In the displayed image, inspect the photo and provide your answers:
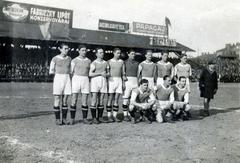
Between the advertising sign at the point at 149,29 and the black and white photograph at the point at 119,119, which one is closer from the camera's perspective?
the black and white photograph at the point at 119,119

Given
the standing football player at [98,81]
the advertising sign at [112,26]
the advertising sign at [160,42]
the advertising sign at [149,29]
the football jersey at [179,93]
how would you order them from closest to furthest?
the standing football player at [98,81] → the football jersey at [179,93] → the advertising sign at [160,42] → the advertising sign at [112,26] → the advertising sign at [149,29]

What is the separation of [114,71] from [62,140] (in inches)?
102

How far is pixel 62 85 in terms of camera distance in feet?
24.1

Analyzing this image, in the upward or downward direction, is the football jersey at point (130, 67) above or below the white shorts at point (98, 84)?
above

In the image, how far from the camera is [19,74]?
22156 millimetres

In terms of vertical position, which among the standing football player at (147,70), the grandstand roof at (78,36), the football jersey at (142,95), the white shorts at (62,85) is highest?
the grandstand roof at (78,36)

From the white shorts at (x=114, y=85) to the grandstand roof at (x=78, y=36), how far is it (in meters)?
15.8

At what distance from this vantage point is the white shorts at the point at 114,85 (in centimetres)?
800

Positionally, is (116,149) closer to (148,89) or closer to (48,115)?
(148,89)

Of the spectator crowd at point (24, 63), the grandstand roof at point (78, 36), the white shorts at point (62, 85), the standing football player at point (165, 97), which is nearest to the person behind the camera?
the white shorts at point (62, 85)

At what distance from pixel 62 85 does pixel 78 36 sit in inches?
820

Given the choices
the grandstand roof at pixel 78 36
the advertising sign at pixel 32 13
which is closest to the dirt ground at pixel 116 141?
the grandstand roof at pixel 78 36

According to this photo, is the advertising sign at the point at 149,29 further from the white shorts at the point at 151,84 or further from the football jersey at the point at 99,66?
the football jersey at the point at 99,66

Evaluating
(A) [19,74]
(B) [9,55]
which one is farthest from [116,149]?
(B) [9,55]
